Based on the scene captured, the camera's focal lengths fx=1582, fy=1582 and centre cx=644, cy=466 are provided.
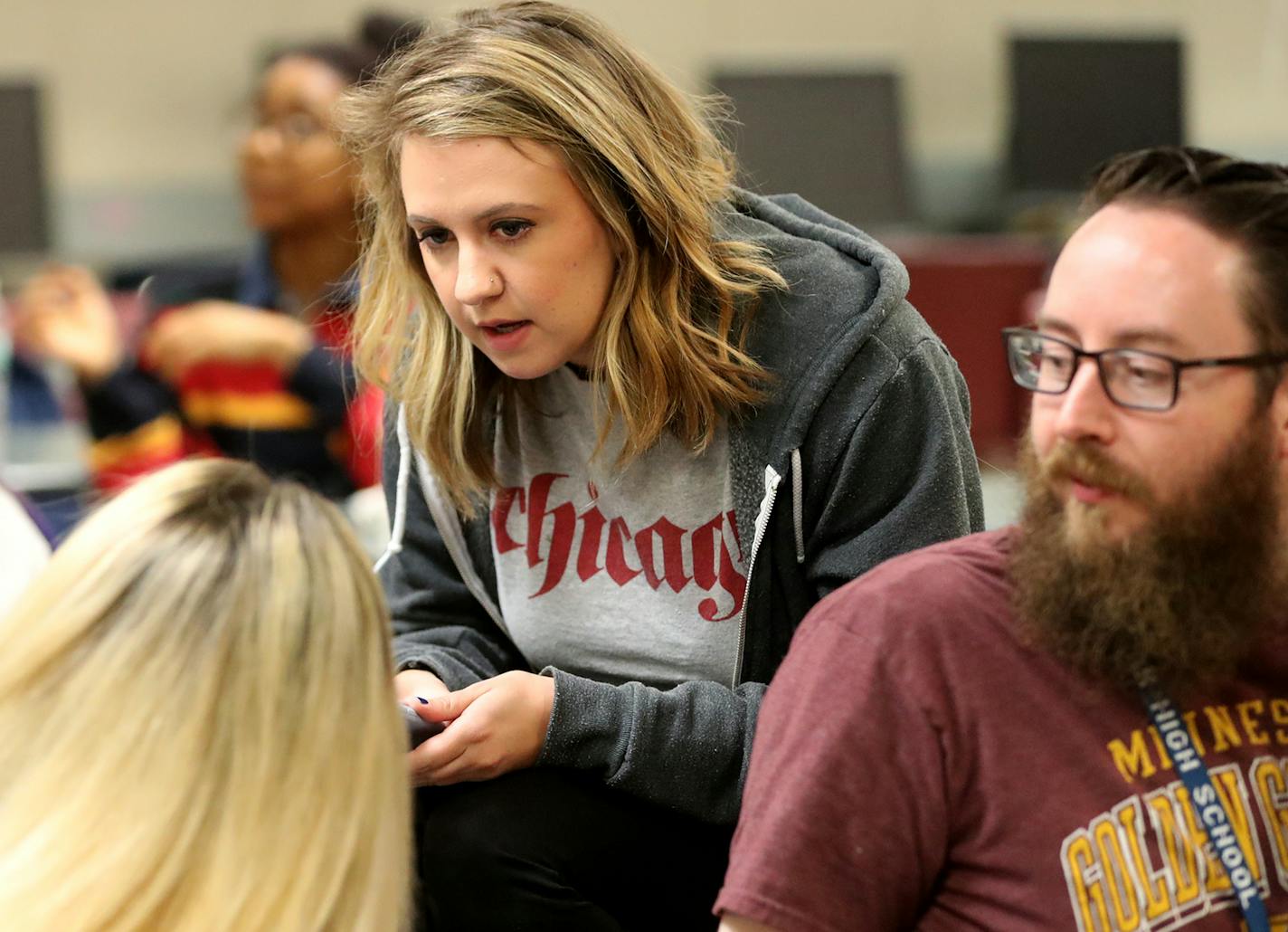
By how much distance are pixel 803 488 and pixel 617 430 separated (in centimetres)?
25

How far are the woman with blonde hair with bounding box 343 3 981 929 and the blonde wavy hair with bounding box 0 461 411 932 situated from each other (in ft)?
2.09

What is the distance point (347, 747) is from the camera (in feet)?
3.60

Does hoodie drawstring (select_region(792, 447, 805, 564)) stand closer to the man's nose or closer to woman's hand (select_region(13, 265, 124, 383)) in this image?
the man's nose

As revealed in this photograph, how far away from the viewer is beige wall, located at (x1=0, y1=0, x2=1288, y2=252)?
5898mm

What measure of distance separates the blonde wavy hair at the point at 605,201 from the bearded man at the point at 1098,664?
51 cm

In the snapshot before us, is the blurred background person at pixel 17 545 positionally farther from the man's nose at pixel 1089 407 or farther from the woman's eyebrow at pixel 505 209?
the man's nose at pixel 1089 407

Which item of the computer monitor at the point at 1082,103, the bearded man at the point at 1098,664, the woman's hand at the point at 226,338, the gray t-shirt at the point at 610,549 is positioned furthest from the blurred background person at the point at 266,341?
the computer monitor at the point at 1082,103

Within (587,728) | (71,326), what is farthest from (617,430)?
(71,326)

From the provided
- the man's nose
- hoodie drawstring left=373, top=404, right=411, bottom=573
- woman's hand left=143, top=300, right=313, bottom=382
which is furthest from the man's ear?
woman's hand left=143, top=300, right=313, bottom=382

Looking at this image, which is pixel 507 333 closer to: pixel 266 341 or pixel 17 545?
pixel 17 545

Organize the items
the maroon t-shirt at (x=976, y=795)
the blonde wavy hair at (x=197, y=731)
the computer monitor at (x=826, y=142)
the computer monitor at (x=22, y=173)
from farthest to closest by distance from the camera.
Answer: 1. the computer monitor at (x=826, y=142)
2. the computer monitor at (x=22, y=173)
3. the maroon t-shirt at (x=976, y=795)
4. the blonde wavy hair at (x=197, y=731)

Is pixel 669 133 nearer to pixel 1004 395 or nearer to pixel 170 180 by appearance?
pixel 1004 395

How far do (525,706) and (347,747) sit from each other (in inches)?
26.5

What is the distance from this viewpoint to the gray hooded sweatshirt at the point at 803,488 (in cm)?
179
